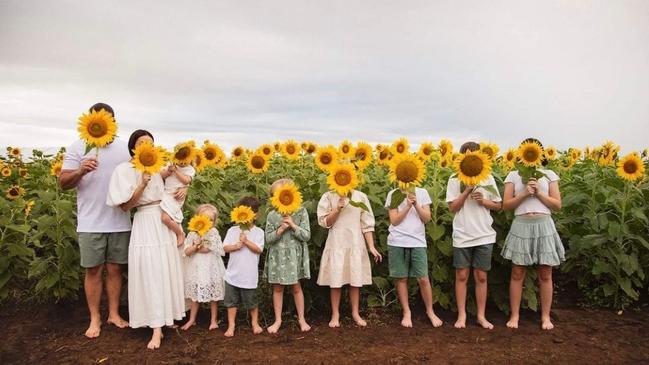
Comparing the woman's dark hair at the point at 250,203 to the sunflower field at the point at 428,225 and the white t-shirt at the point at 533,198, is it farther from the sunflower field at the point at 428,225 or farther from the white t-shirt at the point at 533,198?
the white t-shirt at the point at 533,198

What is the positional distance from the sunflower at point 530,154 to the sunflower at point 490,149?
5.82 feet

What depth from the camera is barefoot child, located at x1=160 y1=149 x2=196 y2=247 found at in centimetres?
580

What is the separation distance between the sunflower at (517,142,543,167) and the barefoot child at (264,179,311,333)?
8.63 ft

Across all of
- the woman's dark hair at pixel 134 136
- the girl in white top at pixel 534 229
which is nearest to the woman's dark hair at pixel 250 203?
the woman's dark hair at pixel 134 136

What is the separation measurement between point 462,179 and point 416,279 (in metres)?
1.67

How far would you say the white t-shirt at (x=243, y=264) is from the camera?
19.2ft

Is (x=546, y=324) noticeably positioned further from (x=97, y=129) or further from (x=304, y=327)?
(x=97, y=129)

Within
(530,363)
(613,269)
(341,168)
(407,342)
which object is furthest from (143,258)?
(613,269)

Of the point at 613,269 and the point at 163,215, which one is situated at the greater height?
the point at 163,215

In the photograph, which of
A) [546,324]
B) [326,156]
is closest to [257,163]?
[326,156]

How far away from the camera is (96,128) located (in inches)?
211

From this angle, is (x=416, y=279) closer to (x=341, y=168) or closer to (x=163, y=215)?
(x=341, y=168)

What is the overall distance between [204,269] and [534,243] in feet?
12.8

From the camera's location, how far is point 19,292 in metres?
7.45
